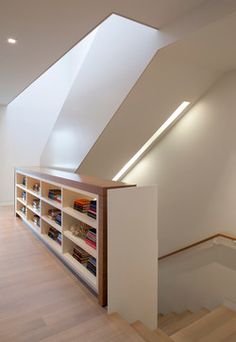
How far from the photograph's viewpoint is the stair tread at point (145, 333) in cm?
183

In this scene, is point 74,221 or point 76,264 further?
point 74,221

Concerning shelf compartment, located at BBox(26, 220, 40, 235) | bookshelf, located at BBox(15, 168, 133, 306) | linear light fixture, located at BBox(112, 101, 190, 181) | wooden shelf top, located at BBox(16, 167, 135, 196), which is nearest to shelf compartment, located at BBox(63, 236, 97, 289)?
bookshelf, located at BBox(15, 168, 133, 306)

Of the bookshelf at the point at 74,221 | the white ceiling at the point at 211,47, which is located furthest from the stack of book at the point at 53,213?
the white ceiling at the point at 211,47

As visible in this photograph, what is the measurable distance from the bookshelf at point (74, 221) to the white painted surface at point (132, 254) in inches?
2.9

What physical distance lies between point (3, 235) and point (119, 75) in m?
2.84

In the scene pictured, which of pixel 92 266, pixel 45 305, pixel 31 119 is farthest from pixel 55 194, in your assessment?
pixel 31 119

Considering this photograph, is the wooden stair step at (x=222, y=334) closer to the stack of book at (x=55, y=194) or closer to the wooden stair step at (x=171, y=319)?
the wooden stair step at (x=171, y=319)

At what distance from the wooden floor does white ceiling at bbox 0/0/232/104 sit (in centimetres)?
244

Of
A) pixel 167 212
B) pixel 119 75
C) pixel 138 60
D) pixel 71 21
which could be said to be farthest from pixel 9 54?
pixel 167 212

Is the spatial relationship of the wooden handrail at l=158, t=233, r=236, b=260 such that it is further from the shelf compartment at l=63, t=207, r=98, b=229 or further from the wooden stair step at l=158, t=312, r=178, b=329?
the shelf compartment at l=63, t=207, r=98, b=229

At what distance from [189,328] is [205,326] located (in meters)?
0.21

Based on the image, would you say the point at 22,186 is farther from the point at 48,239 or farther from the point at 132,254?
the point at 132,254

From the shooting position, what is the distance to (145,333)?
1928mm

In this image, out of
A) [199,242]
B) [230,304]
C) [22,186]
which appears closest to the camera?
[230,304]
